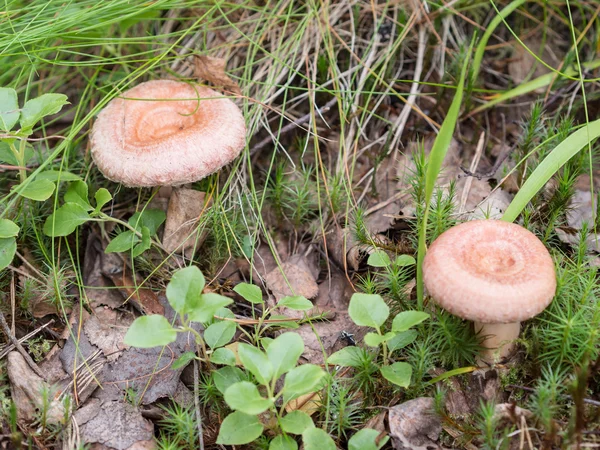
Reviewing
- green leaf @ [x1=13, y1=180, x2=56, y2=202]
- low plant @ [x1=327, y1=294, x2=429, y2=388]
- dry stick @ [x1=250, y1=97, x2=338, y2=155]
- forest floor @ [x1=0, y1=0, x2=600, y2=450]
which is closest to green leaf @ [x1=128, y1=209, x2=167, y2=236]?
forest floor @ [x1=0, y1=0, x2=600, y2=450]

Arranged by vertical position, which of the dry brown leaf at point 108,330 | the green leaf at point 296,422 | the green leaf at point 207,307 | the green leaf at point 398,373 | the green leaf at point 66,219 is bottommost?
the dry brown leaf at point 108,330

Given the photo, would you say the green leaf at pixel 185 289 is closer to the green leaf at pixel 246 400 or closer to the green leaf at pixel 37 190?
the green leaf at pixel 246 400

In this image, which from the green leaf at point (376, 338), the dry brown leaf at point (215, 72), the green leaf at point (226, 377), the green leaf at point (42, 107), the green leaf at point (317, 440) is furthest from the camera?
the dry brown leaf at point (215, 72)

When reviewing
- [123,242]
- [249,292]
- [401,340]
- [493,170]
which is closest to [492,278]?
[401,340]

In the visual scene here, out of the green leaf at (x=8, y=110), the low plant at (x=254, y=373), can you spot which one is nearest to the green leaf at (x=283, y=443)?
the low plant at (x=254, y=373)

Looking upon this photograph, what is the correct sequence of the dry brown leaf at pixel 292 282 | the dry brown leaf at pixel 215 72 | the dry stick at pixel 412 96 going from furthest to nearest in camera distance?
the dry stick at pixel 412 96 < the dry brown leaf at pixel 215 72 < the dry brown leaf at pixel 292 282

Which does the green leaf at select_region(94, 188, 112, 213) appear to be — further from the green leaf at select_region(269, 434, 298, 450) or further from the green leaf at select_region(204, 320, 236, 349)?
the green leaf at select_region(269, 434, 298, 450)

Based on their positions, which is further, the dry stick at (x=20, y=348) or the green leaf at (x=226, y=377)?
the dry stick at (x=20, y=348)
